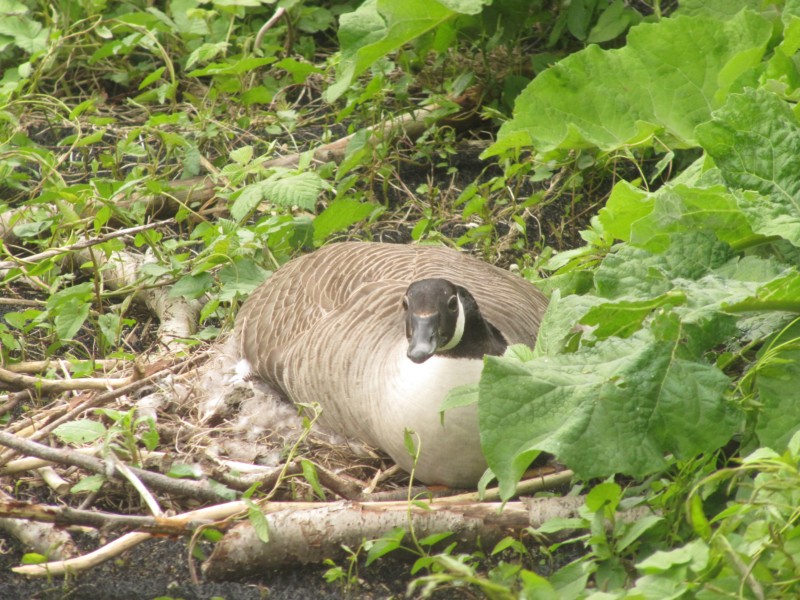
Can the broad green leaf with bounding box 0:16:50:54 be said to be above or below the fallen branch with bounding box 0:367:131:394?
above

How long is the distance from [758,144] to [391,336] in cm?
134

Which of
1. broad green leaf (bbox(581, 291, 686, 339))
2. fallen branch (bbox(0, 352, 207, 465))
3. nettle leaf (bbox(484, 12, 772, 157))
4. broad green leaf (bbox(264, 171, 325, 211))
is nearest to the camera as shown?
broad green leaf (bbox(581, 291, 686, 339))

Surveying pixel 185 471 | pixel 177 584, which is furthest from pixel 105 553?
pixel 185 471

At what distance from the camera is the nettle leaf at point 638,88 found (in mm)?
4125

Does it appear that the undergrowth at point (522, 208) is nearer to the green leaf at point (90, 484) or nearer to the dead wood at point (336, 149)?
the dead wood at point (336, 149)

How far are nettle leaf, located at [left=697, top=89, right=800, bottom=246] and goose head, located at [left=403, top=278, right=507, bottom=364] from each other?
0.88 m

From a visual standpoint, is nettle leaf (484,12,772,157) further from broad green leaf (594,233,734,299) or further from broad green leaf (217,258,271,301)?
broad green leaf (217,258,271,301)

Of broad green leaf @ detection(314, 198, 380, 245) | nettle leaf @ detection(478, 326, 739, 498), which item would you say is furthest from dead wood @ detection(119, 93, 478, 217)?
nettle leaf @ detection(478, 326, 739, 498)

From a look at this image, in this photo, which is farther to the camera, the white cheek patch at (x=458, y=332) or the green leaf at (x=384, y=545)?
the white cheek patch at (x=458, y=332)

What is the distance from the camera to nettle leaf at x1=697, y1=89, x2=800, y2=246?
311 cm

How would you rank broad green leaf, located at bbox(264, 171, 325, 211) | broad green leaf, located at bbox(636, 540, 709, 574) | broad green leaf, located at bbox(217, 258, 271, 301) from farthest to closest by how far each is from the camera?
broad green leaf, located at bbox(217, 258, 271, 301) < broad green leaf, located at bbox(264, 171, 325, 211) < broad green leaf, located at bbox(636, 540, 709, 574)

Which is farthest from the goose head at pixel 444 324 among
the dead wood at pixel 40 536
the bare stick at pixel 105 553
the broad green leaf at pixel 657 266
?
the dead wood at pixel 40 536

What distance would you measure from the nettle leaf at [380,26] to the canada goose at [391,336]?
806 millimetres

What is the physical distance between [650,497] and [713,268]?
2.13ft
